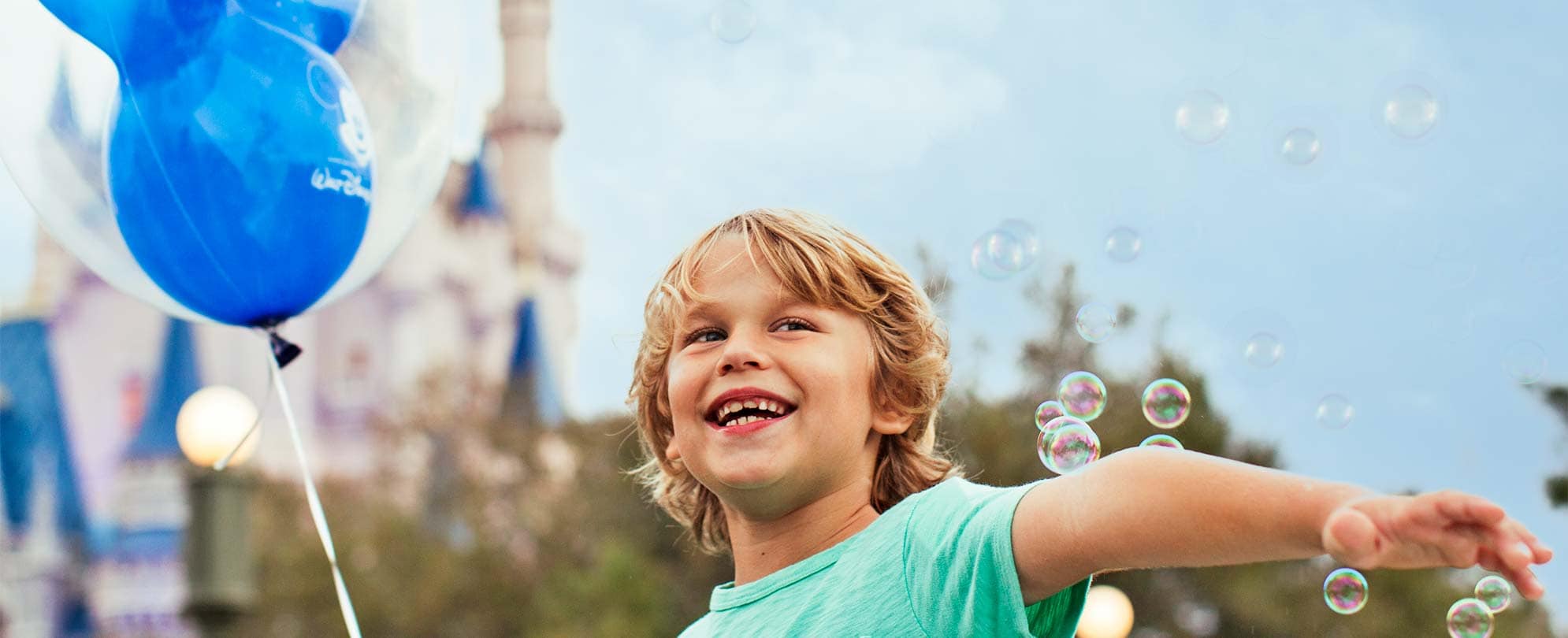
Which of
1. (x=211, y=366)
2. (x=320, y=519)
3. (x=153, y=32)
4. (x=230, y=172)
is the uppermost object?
(x=153, y=32)

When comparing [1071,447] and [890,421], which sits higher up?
[890,421]

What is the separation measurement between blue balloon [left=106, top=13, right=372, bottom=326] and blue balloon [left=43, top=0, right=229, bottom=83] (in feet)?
0.07

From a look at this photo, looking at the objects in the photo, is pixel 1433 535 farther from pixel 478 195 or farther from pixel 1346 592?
pixel 478 195

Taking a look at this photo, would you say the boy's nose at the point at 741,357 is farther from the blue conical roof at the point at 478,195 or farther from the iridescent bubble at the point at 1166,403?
the blue conical roof at the point at 478,195

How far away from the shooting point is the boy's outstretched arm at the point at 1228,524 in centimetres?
157

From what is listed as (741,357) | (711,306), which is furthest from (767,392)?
(711,306)

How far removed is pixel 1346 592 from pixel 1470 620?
0.34 metres

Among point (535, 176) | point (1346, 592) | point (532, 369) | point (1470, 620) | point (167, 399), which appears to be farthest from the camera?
point (535, 176)

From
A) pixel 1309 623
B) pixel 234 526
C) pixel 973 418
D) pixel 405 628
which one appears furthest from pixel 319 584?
pixel 234 526

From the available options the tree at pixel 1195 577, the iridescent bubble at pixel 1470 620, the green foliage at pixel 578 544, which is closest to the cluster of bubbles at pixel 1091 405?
the iridescent bubble at pixel 1470 620

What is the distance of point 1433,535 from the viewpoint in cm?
157

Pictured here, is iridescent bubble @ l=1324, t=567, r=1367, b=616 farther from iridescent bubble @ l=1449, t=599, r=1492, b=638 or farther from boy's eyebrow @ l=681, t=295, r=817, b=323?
boy's eyebrow @ l=681, t=295, r=817, b=323

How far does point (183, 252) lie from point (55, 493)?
4013cm

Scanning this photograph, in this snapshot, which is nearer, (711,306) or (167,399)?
(711,306)
